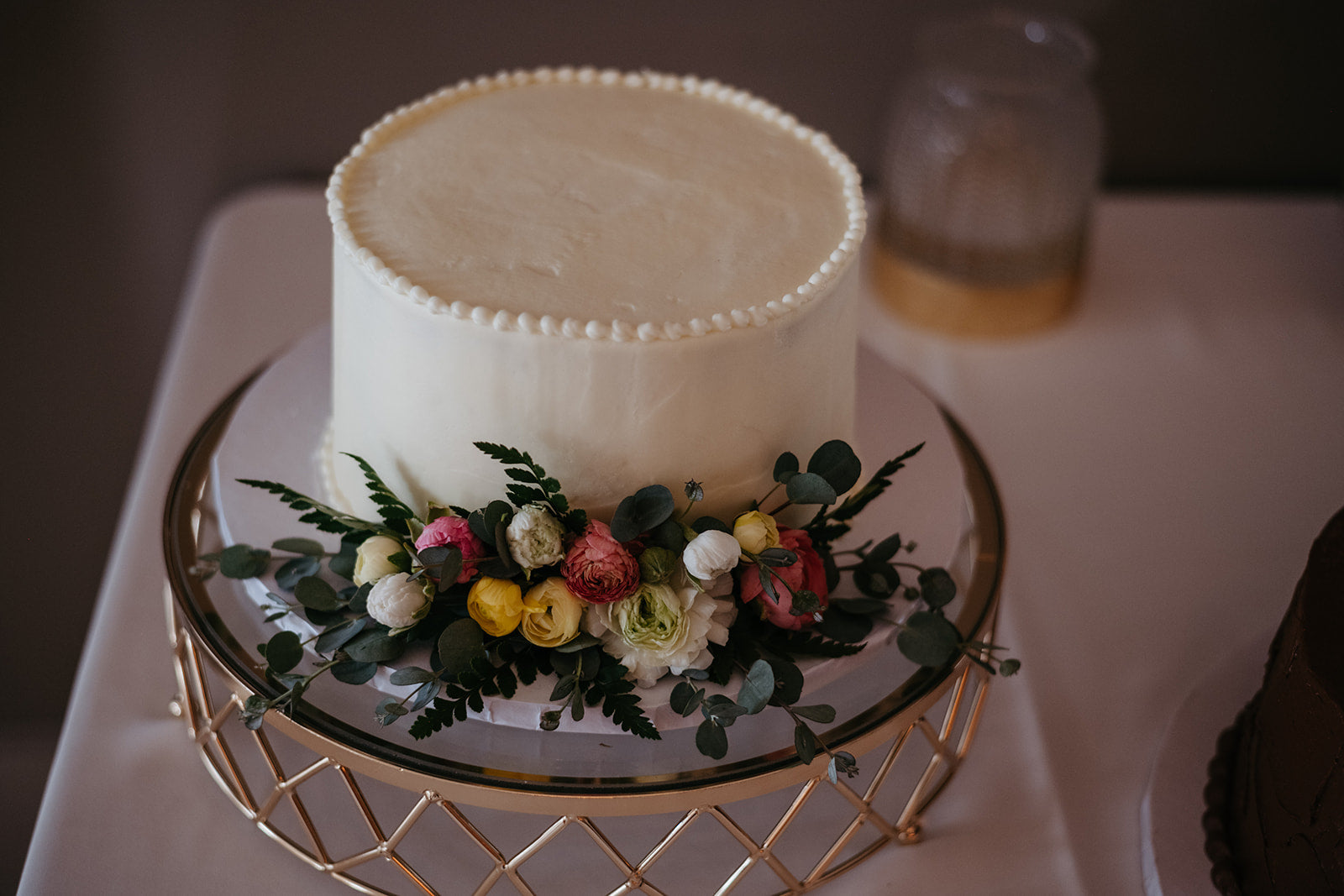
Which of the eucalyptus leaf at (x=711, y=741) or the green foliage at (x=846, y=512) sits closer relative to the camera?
the eucalyptus leaf at (x=711, y=741)

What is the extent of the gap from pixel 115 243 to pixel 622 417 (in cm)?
126

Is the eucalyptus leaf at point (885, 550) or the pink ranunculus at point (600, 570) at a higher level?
the pink ranunculus at point (600, 570)

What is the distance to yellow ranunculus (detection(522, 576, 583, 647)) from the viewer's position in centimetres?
74

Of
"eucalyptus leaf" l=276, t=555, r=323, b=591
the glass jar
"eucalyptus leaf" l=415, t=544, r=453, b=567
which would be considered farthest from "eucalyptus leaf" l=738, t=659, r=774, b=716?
the glass jar

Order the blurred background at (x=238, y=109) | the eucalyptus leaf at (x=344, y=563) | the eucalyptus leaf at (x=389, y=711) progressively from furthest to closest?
the blurred background at (x=238, y=109), the eucalyptus leaf at (x=344, y=563), the eucalyptus leaf at (x=389, y=711)

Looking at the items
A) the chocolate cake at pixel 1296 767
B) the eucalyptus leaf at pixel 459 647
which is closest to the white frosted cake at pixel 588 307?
the eucalyptus leaf at pixel 459 647

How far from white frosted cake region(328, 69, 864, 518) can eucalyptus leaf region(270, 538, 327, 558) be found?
60 millimetres

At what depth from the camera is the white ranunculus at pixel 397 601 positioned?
739 mm

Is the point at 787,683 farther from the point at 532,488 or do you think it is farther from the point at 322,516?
the point at 322,516

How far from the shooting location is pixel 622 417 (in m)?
0.76

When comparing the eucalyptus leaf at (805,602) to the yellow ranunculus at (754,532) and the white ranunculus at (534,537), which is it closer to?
the yellow ranunculus at (754,532)

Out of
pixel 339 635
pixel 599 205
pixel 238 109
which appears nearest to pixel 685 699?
pixel 339 635

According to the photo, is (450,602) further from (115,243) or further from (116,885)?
(115,243)

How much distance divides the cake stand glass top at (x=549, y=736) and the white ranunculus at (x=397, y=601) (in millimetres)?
82
